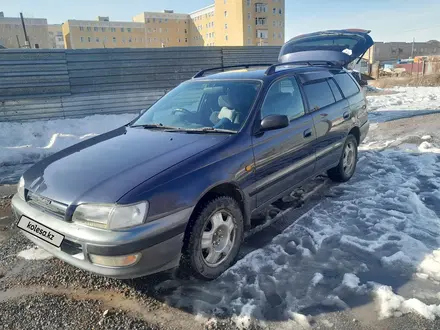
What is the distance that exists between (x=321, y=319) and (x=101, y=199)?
1.82 meters

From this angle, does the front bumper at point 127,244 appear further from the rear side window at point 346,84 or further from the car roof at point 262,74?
the rear side window at point 346,84

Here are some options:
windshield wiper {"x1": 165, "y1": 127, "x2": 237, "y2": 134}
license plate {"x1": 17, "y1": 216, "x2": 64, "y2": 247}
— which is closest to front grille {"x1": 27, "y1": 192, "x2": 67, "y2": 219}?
license plate {"x1": 17, "y1": 216, "x2": 64, "y2": 247}

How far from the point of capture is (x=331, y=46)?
7.70m

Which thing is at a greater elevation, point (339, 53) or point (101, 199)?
Result: point (339, 53)

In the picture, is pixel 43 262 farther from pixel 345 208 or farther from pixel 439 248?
pixel 439 248

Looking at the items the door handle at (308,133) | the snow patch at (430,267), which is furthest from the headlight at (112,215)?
the snow patch at (430,267)

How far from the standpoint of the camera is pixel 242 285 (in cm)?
285

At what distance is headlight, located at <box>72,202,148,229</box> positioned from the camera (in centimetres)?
234

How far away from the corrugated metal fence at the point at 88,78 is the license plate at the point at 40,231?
721 centimetres

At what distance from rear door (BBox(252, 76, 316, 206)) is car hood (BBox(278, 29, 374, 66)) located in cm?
369

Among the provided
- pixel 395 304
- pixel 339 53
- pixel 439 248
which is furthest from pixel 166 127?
pixel 339 53

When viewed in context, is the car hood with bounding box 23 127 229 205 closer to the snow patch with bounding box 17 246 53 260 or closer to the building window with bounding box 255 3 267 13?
the snow patch with bounding box 17 246 53 260

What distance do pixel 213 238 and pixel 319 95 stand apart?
254cm

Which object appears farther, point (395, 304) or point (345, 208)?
point (345, 208)
